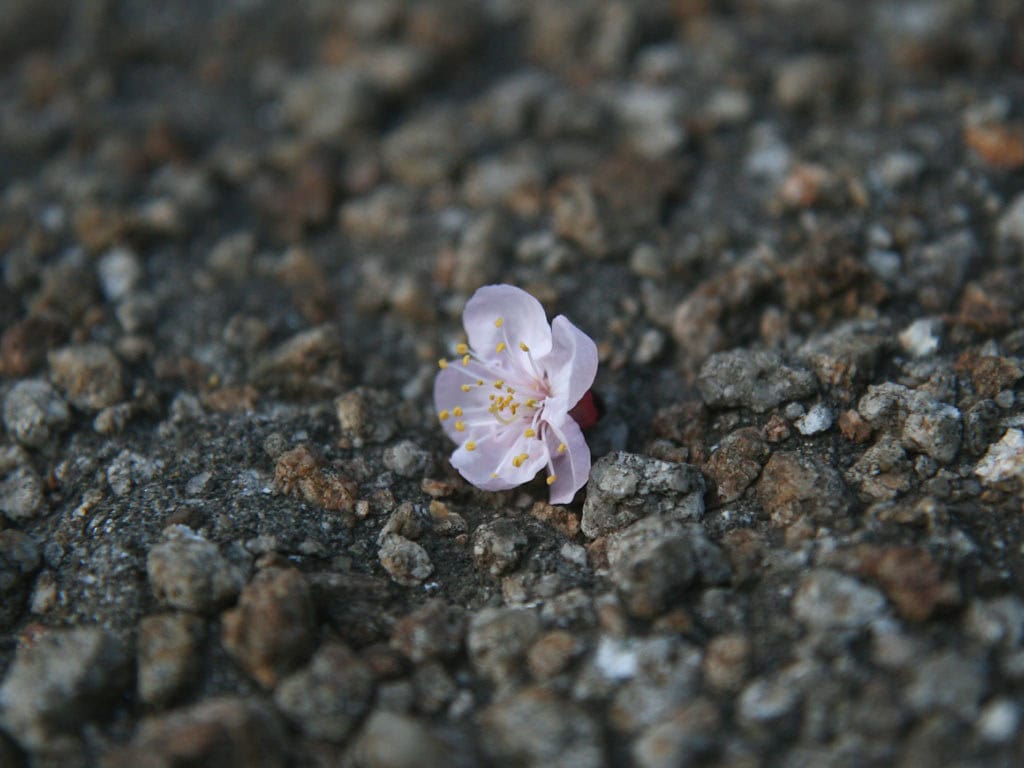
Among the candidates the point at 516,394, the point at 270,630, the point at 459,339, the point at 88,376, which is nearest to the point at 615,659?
the point at 270,630

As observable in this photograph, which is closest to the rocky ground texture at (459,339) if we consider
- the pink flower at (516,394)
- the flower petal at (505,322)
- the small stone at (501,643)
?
the small stone at (501,643)

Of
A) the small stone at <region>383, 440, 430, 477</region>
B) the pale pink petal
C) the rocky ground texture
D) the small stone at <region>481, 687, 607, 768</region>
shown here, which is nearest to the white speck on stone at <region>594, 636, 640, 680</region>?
the rocky ground texture

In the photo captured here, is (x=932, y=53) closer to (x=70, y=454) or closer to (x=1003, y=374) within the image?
(x=1003, y=374)

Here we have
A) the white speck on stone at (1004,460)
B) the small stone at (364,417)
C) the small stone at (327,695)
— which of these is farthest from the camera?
the small stone at (364,417)

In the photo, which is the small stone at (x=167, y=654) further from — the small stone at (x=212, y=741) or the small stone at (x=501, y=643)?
the small stone at (x=501, y=643)

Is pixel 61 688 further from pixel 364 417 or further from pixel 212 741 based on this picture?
pixel 364 417

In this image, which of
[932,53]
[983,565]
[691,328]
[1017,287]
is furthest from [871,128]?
[983,565]
